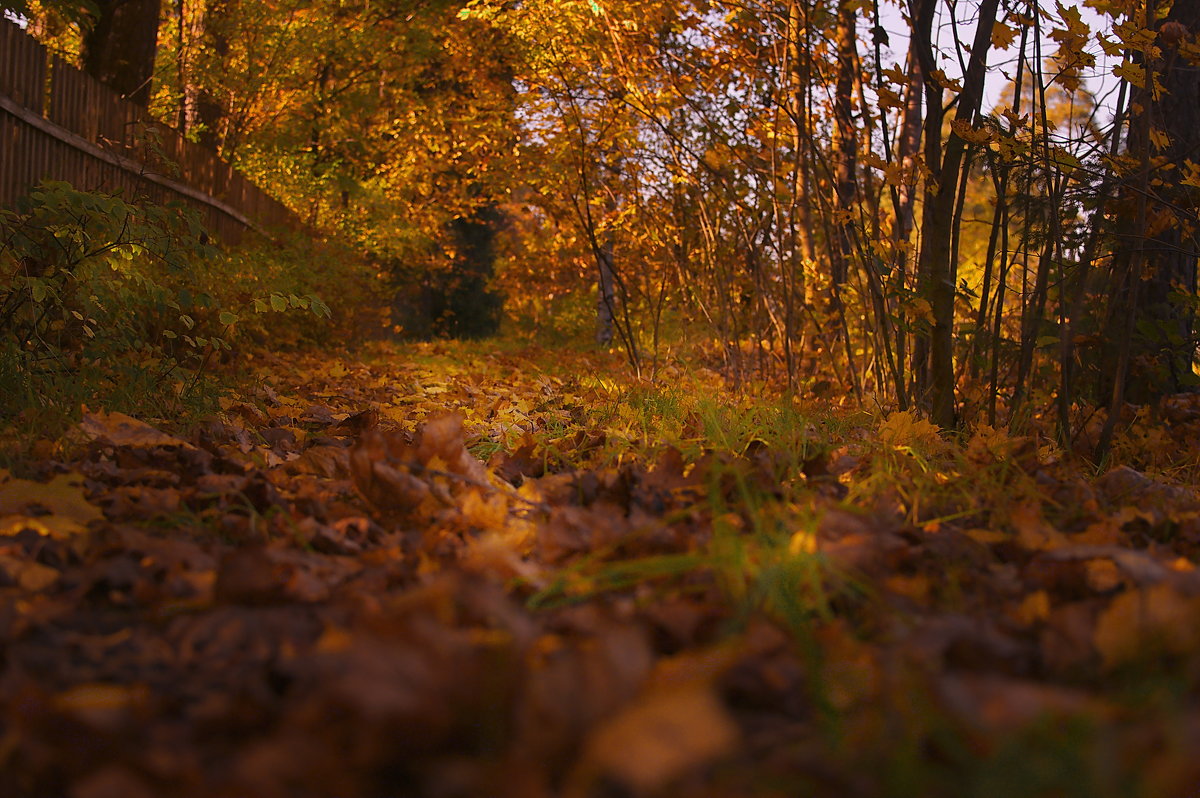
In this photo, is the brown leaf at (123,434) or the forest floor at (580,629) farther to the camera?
the brown leaf at (123,434)

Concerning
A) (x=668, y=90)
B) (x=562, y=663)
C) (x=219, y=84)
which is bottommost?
(x=562, y=663)

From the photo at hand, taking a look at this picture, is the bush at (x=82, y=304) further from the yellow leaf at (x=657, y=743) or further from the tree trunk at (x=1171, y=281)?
the tree trunk at (x=1171, y=281)

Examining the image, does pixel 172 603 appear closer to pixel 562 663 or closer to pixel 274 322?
pixel 562 663

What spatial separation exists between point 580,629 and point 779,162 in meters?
5.18

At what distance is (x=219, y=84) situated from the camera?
39.0ft

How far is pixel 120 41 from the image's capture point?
789 cm

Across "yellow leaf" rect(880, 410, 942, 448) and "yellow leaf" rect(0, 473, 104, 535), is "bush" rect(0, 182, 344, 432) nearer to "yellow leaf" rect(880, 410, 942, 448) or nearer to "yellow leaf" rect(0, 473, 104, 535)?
"yellow leaf" rect(0, 473, 104, 535)

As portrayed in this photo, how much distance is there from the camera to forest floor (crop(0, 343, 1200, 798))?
87cm

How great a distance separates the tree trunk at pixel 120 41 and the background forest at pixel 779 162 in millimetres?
20

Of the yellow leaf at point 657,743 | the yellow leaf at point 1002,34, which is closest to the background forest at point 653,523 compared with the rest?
the yellow leaf at point 657,743

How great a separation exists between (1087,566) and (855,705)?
0.68 meters

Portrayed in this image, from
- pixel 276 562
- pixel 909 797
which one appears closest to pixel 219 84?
pixel 276 562

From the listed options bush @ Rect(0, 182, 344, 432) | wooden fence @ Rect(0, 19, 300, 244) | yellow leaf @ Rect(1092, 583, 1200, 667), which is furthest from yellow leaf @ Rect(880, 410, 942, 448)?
wooden fence @ Rect(0, 19, 300, 244)

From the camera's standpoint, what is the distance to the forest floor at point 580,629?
0.87 metres
